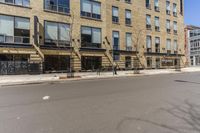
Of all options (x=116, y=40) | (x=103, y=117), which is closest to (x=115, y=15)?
(x=116, y=40)

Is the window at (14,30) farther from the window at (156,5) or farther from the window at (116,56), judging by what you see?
the window at (156,5)

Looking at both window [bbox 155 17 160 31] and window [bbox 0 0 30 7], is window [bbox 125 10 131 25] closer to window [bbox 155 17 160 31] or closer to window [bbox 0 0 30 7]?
window [bbox 155 17 160 31]

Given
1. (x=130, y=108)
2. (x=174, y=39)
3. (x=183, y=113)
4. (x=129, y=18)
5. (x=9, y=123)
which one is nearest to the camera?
(x=9, y=123)

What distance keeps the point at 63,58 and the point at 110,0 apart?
1249 cm

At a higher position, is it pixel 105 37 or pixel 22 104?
pixel 105 37

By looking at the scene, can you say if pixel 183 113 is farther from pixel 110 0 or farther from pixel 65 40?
pixel 110 0

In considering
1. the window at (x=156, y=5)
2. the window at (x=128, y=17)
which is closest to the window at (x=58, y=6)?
the window at (x=128, y=17)

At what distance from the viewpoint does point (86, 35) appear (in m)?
32.0

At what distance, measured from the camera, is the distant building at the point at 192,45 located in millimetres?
66000

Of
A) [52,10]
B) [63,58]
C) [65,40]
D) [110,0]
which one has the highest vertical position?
[110,0]

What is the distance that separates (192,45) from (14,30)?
2201 inches

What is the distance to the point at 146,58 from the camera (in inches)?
1580

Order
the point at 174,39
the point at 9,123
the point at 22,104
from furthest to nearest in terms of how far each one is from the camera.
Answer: the point at 174,39 < the point at 22,104 < the point at 9,123

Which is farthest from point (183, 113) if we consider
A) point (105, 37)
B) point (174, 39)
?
point (174, 39)
